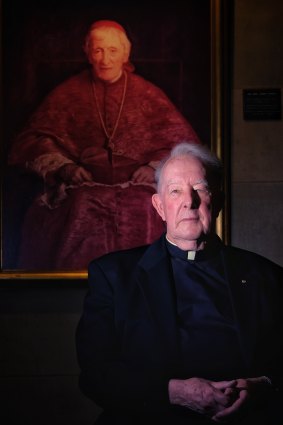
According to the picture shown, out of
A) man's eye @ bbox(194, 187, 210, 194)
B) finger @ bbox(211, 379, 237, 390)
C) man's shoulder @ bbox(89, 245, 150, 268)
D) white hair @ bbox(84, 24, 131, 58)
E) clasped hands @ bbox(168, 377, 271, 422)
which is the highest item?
white hair @ bbox(84, 24, 131, 58)

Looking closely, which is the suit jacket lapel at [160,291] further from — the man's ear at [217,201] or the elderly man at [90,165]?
the elderly man at [90,165]

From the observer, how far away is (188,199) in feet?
5.86

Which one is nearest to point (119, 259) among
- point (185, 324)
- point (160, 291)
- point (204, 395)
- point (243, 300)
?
point (160, 291)

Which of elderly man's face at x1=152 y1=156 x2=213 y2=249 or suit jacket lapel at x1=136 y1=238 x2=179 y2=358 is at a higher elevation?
elderly man's face at x1=152 y1=156 x2=213 y2=249

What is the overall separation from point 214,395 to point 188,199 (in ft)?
→ 2.24

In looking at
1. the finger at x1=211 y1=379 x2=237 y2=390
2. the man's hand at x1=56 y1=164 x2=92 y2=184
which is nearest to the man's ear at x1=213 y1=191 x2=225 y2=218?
the finger at x1=211 y1=379 x2=237 y2=390

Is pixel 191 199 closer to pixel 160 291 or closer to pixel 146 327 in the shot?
pixel 160 291

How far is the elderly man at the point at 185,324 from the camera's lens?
5.32 feet

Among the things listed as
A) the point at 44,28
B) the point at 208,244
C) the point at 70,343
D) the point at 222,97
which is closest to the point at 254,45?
the point at 222,97

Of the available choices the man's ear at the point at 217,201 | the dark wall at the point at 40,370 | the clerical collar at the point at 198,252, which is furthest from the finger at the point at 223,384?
the dark wall at the point at 40,370

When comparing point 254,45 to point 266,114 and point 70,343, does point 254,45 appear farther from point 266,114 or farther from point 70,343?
point 70,343

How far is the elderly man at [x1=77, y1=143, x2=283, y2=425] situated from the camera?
162 centimetres

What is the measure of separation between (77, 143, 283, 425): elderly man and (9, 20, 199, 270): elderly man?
2.32ft

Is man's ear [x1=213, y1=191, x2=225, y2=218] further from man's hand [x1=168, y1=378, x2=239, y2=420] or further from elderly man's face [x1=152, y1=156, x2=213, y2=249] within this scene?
man's hand [x1=168, y1=378, x2=239, y2=420]
